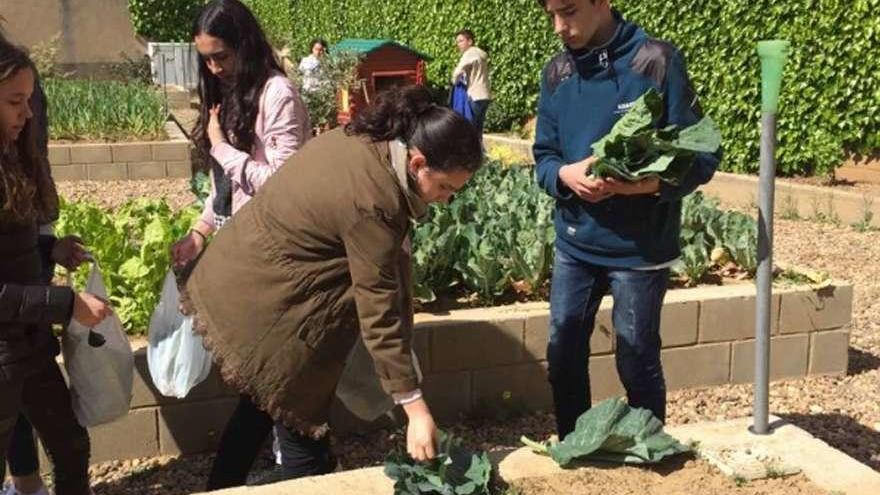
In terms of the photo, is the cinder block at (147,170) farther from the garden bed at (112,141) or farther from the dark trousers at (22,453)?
the dark trousers at (22,453)

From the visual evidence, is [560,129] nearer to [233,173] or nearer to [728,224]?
[233,173]

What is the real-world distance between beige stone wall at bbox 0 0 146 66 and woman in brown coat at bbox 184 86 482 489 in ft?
68.6

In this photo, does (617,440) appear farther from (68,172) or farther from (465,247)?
(68,172)

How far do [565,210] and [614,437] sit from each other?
0.74 m

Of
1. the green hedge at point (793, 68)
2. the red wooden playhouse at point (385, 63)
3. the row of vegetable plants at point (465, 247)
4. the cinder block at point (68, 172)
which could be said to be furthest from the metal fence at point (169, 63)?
the row of vegetable plants at point (465, 247)

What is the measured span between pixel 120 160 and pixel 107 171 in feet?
0.55

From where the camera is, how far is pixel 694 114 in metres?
2.78

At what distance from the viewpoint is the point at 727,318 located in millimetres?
4148

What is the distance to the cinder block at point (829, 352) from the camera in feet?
14.2

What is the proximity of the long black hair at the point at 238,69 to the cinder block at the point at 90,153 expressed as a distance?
721 centimetres

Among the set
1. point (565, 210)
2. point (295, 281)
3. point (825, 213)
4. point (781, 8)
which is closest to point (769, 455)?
point (565, 210)

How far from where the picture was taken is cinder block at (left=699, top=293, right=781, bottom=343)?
4.11 m

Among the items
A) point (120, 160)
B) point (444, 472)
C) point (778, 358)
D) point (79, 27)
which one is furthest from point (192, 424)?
point (79, 27)

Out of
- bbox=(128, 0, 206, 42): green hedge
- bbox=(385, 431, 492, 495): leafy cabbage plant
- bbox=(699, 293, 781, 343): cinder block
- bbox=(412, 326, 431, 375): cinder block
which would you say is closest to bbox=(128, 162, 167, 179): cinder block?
bbox=(412, 326, 431, 375): cinder block
